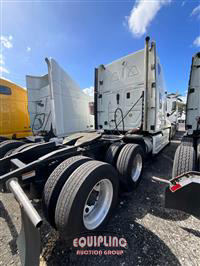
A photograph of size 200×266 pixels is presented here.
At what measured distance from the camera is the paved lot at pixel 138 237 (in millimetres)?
1493

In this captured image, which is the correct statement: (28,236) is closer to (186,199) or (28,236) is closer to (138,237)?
(138,237)

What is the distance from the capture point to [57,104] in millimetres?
4637

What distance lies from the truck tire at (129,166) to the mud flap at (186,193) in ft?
2.89

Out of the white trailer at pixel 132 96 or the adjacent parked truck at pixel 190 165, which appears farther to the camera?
the white trailer at pixel 132 96

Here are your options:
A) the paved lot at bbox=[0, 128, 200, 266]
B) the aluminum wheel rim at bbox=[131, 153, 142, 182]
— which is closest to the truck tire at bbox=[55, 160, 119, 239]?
the paved lot at bbox=[0, 128, 200, 266]

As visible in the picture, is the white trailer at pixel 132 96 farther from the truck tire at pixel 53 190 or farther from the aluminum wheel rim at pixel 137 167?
the truck tire at pixel 53 190

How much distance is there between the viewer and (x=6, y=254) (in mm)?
1586

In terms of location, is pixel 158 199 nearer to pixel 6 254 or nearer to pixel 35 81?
pixel 6 254

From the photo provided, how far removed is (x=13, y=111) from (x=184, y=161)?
658 centimetres

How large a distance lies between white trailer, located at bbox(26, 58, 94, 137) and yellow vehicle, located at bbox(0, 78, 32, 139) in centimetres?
46

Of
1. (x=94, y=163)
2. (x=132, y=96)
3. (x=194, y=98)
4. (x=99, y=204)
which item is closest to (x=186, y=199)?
(x=99, y=204)

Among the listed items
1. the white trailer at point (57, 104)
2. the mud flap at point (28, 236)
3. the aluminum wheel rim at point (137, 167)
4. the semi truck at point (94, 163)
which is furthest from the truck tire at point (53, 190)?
the white trailer at point (57, 104)

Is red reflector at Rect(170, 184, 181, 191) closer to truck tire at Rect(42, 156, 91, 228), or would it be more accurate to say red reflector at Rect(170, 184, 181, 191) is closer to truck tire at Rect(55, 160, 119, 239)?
truck tire at Rect(55, 160, 119, 239)

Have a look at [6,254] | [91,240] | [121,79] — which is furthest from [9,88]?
[91,240]
